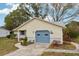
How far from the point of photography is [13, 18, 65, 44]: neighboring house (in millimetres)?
3188

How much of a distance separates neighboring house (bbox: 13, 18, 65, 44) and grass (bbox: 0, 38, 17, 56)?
4.0 inches

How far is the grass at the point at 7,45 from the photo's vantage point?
10.4ft

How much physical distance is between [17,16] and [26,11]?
0.37ft

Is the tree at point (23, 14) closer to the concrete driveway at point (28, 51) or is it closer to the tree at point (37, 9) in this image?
the tree at point (37, 9)

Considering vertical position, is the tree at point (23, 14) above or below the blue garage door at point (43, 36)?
above

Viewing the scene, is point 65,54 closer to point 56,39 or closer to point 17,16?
point 56,39

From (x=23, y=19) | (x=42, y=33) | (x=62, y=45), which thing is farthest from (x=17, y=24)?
(x=62, y=45)

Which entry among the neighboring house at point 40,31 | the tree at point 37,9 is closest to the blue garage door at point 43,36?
the neighboring house at point 40,31

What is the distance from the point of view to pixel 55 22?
319 cm

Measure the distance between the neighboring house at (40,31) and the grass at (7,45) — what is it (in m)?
0.10

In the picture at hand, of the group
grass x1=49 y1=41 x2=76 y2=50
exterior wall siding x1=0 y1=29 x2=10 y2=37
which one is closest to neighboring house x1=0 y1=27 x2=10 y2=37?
exterior wall siding x1=0 y1=29 x2=10 y2=37

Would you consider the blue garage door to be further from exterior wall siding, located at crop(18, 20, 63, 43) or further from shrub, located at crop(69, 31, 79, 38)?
shrub, located at crop(69, 31, 79, 38)

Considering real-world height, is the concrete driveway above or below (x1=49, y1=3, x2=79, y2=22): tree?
below

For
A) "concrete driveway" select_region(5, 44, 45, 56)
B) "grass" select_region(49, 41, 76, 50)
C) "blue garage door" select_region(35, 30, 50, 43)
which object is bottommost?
"concrete driveway" select_region(5, 44, 45, 56)
